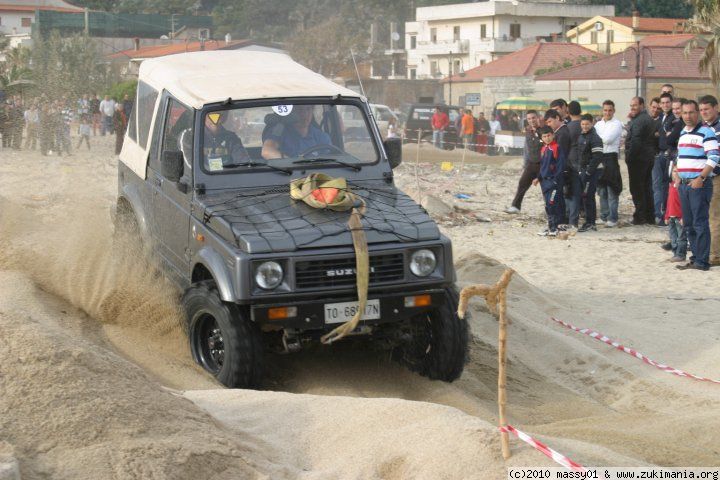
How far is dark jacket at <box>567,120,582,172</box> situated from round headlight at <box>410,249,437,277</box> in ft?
28.3

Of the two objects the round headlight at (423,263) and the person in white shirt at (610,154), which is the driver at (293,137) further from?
the person in white shirt at (610,154)

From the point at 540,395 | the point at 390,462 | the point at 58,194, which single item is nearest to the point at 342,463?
the point at 390,462

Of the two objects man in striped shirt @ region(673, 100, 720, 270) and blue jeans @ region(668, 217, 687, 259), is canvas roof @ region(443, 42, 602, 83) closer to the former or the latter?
blue jeans @ region(668, 217, 687, 259)

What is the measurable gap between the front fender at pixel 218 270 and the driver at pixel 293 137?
1105 millimetres

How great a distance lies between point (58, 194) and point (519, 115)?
95.6 ft

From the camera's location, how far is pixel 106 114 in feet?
123

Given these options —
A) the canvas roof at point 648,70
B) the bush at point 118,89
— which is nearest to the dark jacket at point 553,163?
the bush at point 118,89

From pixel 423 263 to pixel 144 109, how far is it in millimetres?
3539

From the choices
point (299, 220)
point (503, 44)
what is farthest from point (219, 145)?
point (503, 44)

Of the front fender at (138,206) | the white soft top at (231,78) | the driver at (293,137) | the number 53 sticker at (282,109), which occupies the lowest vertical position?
the front fender at (138,206)

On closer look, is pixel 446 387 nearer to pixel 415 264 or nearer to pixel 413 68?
pixel 415 264

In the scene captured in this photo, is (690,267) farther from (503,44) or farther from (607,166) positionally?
(503,44)

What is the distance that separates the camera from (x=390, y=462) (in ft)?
16.0

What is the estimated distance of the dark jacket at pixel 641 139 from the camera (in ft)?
50.2
